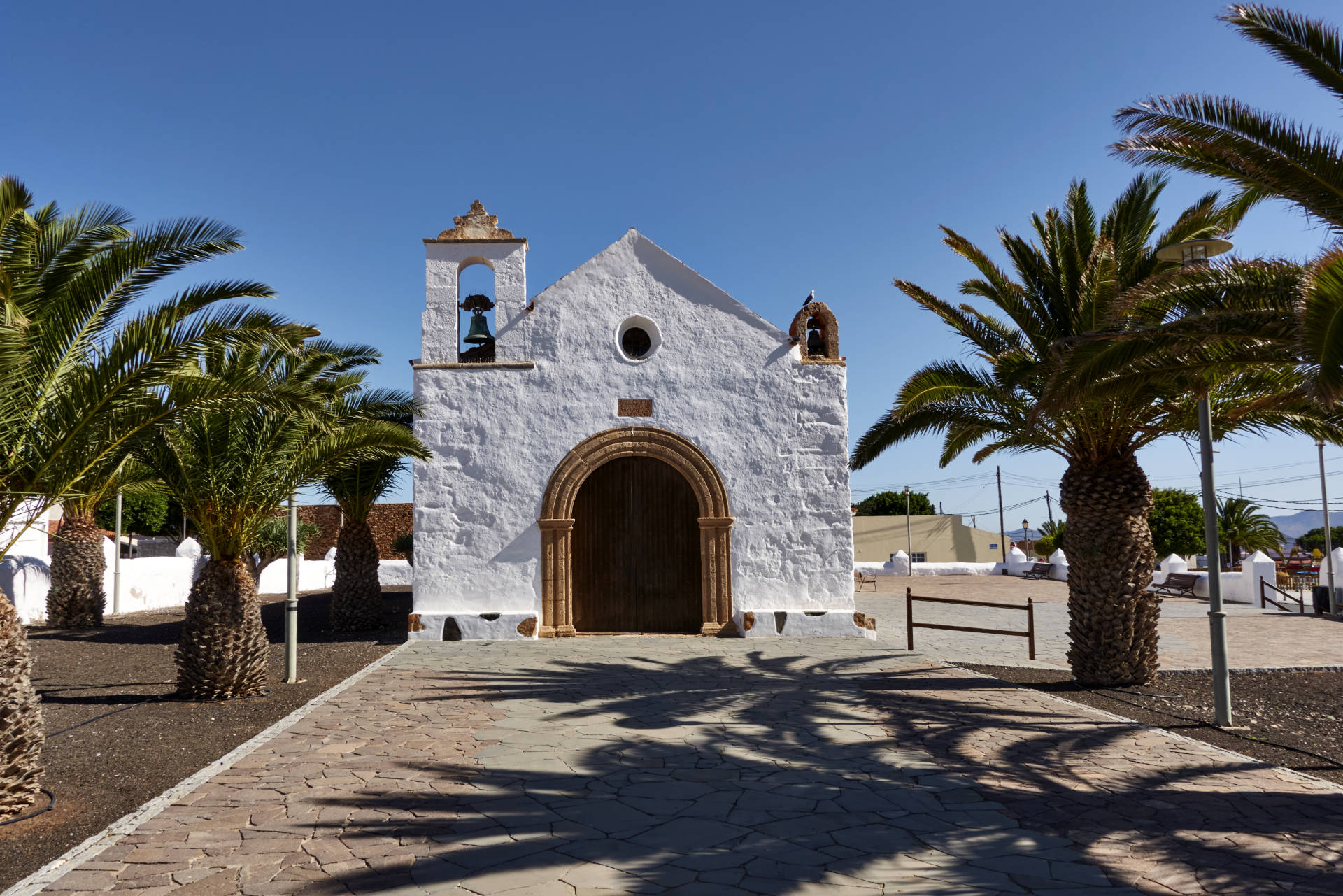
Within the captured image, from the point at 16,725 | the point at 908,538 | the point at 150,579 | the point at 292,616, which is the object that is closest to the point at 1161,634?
the point at 292,616

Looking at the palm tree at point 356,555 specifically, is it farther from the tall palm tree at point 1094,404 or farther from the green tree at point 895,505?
the green tree at point 895,505

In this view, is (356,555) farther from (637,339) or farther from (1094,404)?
(1094,404)

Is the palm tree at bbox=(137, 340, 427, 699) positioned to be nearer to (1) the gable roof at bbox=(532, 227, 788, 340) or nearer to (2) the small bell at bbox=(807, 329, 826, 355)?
(1) the gable roof at bbox=(532, 227, 788, 340)

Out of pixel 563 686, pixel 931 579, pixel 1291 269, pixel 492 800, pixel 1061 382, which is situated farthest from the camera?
pixel 931 579

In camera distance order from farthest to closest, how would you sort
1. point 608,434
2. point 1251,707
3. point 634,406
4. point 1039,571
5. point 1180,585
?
point 1039,571 → point 1180,585 → point 634,406 → point 608,434 → point 1251,707

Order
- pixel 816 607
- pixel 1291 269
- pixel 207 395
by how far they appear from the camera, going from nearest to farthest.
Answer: pixel 1291 269
pixel 207 395
pixel 816 607

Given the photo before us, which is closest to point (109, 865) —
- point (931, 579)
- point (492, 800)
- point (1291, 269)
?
point (492, 800)

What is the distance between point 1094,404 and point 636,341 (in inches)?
272

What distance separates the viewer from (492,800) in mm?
5176

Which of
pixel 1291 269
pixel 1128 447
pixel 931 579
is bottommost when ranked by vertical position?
pixel 931 579

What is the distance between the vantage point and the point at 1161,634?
14.5m

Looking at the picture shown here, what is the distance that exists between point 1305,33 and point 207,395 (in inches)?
317

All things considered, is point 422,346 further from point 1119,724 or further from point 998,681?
point 1119,724

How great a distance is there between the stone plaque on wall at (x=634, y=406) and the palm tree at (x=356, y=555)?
14.1 ft
